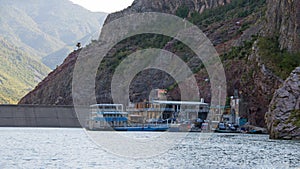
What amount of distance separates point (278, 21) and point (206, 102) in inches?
1363

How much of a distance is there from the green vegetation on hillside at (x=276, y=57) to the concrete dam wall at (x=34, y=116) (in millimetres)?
48777

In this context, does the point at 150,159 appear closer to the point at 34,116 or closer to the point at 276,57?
the point at 276,57

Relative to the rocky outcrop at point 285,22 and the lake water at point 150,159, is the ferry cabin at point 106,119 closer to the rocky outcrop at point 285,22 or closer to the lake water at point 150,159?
the rocky outcrop at point 285,22

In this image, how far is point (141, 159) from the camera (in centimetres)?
6212

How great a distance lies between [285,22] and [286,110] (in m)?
39.6

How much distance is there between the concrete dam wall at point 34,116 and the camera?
15838 cm

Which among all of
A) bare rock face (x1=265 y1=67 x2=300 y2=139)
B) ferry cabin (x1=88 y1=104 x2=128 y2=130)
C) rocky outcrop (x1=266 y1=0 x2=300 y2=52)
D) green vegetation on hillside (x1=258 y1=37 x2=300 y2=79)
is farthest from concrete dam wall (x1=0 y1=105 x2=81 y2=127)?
bare rock face (x1=265 y1=67 x2=300 y2=139)

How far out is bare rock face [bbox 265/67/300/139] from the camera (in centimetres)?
10431

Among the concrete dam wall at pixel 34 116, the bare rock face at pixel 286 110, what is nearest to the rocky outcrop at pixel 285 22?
the bare rock face at pixel 286 110

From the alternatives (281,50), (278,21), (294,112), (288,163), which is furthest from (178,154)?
(278,21)

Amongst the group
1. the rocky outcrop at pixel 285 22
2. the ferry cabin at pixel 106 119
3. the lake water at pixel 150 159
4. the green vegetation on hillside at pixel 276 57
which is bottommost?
the lake water at pixel 150 159

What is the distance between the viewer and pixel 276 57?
138500 millimetres

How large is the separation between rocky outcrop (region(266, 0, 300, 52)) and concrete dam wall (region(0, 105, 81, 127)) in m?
50.9

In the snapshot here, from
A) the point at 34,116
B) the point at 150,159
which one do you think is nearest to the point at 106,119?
the point at 34,116
